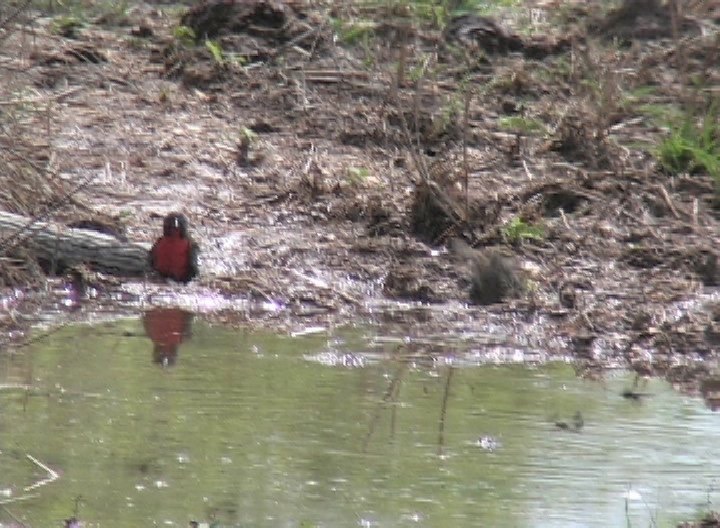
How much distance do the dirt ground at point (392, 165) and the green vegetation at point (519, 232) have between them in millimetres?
17

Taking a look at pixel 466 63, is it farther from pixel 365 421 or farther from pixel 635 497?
pixel 635 497

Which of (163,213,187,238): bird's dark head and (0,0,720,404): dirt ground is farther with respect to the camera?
(163,213,187,238): bird's dark head

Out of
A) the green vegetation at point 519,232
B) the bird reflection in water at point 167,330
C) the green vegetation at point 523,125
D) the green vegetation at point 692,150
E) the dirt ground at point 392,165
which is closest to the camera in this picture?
the bird reflection in water at point 167,330

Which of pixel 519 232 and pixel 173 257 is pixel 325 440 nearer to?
pixel 173 257

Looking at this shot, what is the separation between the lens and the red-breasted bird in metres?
8.73

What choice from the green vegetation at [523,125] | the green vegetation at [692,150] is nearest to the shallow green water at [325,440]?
the green vegetation at [692,150]

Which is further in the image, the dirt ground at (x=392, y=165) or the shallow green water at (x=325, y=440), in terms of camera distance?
the dirt ground at (x=392, y=165)

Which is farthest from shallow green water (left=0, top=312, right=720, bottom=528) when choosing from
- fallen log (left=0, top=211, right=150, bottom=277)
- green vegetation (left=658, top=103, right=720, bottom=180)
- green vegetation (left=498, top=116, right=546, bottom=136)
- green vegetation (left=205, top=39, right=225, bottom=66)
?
green vegetation (left=205, top=39, right=225, bottom=66)

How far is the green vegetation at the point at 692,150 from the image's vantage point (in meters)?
10.4

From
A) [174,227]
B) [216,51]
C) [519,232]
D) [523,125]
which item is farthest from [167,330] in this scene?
[216,51]

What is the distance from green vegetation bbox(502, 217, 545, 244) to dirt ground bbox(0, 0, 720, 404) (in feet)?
0.05

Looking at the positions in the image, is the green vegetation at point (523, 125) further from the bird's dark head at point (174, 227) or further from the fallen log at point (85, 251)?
the fallen log at point (85, 251)

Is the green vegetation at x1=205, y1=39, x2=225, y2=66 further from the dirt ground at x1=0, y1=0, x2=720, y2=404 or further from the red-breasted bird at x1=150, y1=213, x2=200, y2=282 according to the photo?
the red-breasted bird at x1=150, y1=213, x2=200, y2=282

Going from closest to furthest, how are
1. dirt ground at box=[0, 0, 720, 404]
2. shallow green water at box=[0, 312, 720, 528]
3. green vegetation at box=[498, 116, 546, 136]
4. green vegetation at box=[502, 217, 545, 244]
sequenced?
shallow green water at box=[0, 312, 720, 528] < dirt ground at box=[0, 0, 720, 404] < green vegetation at box=[502, 217, 545, 244] < green vegetation at box=[498, 116, 546, 136]
